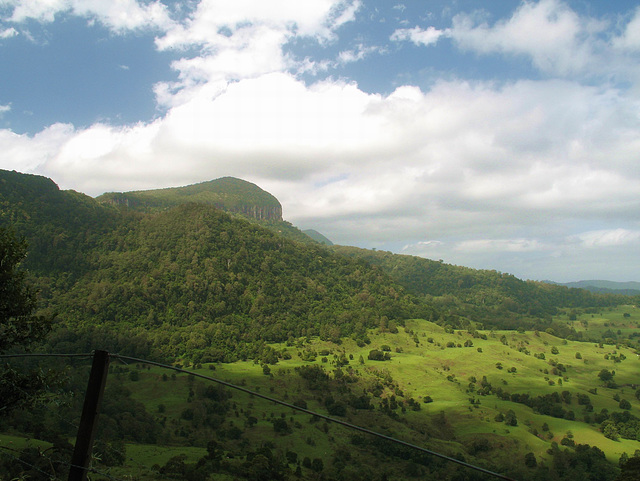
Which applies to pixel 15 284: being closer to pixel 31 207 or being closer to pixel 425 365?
pixel 425 365

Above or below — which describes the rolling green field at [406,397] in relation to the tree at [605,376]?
below

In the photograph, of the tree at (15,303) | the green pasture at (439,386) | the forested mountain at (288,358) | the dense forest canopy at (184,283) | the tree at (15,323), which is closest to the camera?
the tree at (15,323)

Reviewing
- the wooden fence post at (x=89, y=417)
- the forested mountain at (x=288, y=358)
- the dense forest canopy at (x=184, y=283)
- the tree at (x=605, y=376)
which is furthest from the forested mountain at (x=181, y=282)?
the wooden fence post at (x=89, y=417)

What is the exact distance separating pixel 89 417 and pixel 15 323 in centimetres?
1017

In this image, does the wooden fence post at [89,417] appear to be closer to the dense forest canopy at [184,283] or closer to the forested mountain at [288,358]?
the forested mountain at [288,358]

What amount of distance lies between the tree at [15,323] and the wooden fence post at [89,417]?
26.3 ft

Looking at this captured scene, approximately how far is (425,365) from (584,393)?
126 ft

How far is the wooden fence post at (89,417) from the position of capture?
7.18 metres

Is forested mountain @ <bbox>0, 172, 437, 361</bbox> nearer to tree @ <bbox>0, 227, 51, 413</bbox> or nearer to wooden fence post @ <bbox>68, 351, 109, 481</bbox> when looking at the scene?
tree @ <bbox>0, 227, 51, 413</bbox>

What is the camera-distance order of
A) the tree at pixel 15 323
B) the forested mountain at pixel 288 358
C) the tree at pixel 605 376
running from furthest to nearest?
1. the tree at pixel 605 376
2. the forested mountain at pixel 288 358
3. the tree at pixel 15 323

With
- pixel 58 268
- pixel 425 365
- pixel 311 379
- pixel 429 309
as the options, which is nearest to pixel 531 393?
pixel 425 365

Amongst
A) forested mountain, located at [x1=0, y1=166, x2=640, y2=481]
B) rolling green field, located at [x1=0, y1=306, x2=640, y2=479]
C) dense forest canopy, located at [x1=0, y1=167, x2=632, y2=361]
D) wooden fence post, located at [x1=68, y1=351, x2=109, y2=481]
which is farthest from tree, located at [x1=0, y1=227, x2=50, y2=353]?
dense forest canopy, located at [x1=0, y1=167, x2=632, y2=361]

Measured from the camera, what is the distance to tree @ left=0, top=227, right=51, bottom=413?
524 inches

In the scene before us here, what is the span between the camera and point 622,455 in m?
64.9
